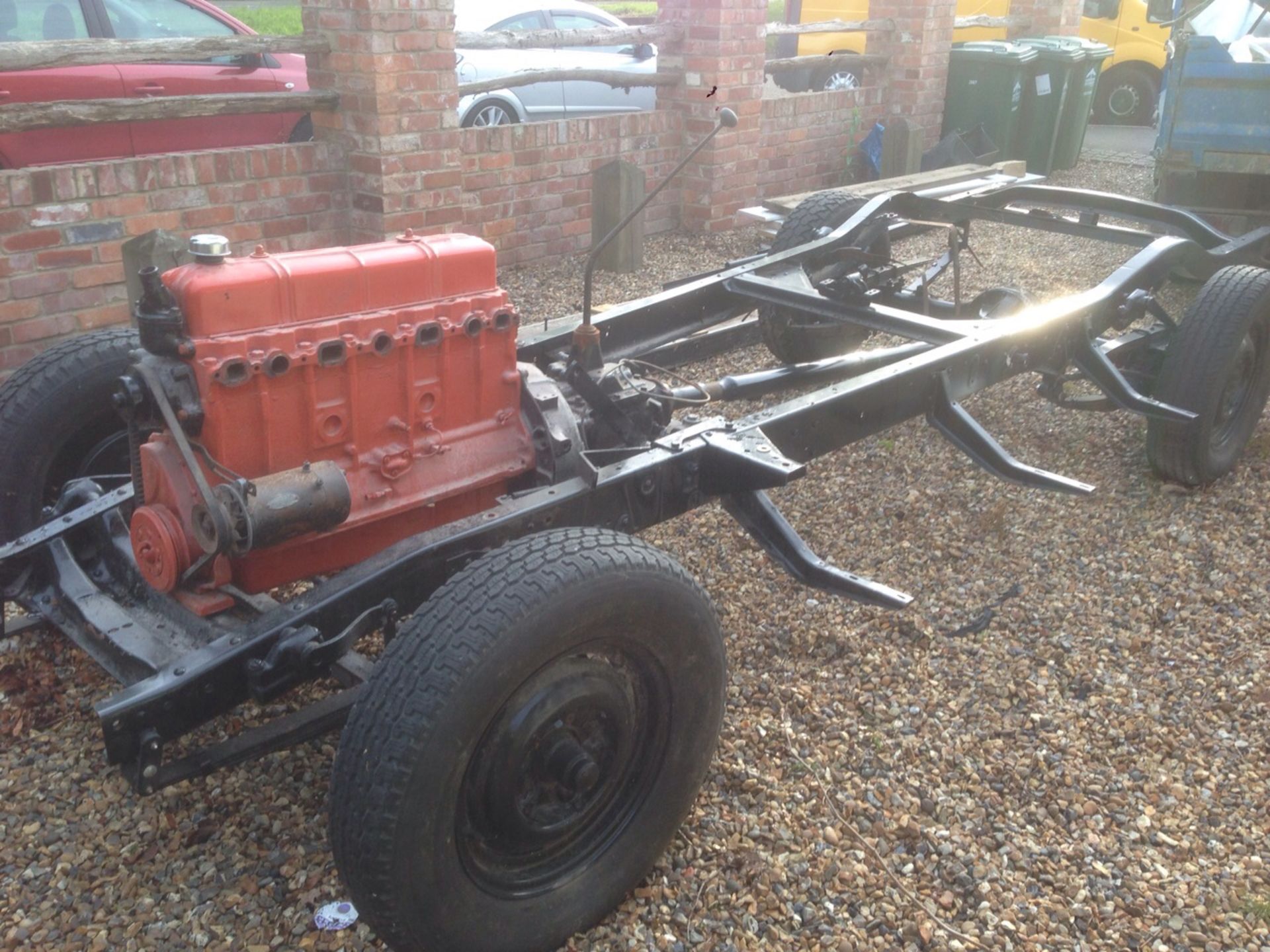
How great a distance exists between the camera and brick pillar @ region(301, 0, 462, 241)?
5.47m

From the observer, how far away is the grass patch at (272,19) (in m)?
19.0

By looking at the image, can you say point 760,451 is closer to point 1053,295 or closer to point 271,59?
point 1053,295

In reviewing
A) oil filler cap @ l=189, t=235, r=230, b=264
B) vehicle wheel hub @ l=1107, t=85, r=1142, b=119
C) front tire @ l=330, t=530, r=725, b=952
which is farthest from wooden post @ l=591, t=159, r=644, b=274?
vehicle wheel hub @ l=1107, t=85, r=1142, b=119

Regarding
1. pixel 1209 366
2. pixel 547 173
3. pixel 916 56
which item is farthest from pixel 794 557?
pixel 916 56

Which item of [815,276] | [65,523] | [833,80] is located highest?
[833,80]

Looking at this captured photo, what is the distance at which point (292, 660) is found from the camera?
7.20 feet

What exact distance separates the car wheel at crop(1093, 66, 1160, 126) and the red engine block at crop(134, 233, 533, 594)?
13.9 m

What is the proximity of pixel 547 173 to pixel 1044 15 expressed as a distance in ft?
24.1

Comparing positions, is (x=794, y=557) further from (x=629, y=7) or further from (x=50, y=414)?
(x=629, y=7)

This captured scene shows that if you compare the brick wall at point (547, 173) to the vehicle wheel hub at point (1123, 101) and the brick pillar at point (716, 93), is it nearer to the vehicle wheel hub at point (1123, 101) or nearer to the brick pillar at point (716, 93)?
the brick pillar at point (716, 93)

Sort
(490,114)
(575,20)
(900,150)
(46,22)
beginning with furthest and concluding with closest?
(575,20), (900,150), (490,114), (46,22)

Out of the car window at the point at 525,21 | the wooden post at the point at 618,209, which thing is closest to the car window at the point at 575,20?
the car window at the point at 525,21

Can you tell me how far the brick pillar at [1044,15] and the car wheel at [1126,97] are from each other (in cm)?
285

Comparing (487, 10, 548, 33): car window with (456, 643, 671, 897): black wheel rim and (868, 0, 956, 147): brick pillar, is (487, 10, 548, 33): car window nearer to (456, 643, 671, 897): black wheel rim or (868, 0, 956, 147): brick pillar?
(868, 0, 956, 147): brick pillar
